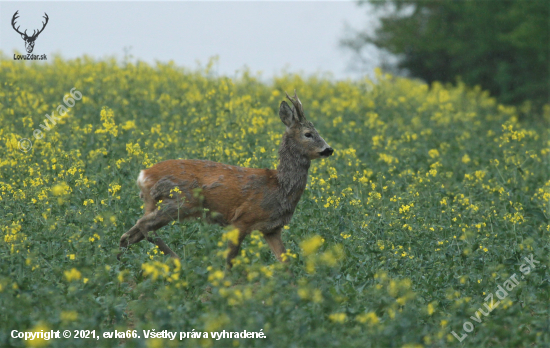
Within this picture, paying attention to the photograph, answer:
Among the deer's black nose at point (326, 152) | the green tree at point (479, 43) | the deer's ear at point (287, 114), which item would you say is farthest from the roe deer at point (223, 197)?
the green tree at point (479, 43)

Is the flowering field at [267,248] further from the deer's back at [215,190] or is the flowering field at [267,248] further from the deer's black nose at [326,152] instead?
the deer's black nose at [326,152]

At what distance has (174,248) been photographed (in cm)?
761

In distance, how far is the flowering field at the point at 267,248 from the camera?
523 cm

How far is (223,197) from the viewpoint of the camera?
7219 millimetres

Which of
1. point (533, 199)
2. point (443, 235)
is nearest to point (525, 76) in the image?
point (533, 199)

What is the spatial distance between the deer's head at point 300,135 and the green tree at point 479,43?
20.9m

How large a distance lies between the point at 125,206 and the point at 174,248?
0.96m

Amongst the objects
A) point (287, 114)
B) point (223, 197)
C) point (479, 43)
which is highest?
point (479, 43)

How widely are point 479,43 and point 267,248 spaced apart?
23484mm

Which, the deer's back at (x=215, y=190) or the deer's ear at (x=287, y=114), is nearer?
the deer's back at (x=215, y=190)

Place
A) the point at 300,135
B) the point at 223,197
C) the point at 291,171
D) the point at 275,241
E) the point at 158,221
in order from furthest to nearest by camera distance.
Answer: the point at 300,135, the point at 291,171, the point at 275,241, the point at 223,197, the point at 158,221

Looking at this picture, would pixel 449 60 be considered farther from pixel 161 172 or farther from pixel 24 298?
pixel 24 298

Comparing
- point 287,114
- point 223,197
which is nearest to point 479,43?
point 287,114

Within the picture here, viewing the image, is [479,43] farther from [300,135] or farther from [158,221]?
[158,221]
